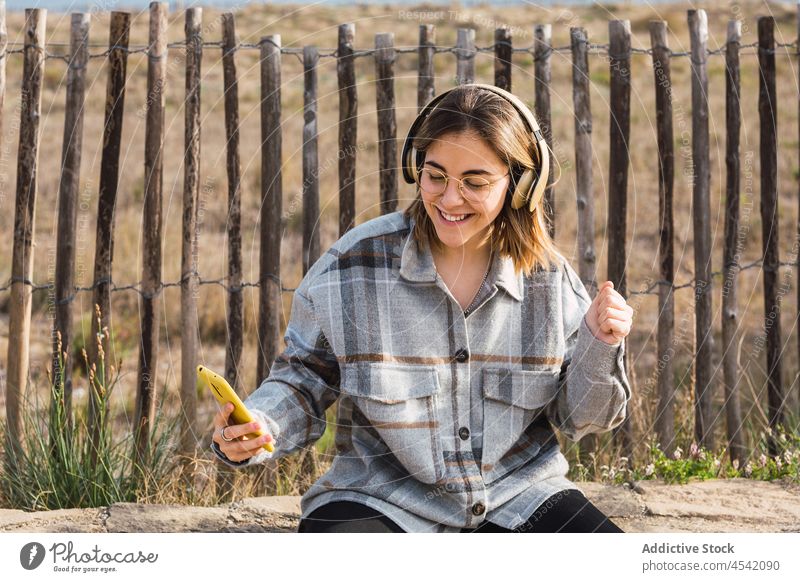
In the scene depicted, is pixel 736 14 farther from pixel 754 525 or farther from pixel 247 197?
pixel 247 197

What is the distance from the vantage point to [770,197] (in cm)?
450

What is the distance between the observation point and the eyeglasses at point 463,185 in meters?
2.69

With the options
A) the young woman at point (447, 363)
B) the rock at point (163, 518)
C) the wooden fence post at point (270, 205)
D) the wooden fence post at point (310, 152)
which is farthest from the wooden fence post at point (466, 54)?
the rock at point (163, 518)

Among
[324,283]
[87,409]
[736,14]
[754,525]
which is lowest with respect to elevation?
[754,525]

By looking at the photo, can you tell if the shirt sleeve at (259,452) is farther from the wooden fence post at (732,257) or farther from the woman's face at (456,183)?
the wooden fence post at (732,257)

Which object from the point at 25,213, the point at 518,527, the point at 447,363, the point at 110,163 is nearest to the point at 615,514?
the point at 518,527

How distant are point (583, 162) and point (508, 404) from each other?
1.82m

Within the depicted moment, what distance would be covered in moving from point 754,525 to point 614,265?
129cm

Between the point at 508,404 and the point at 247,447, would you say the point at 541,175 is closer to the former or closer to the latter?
the point at 508,404

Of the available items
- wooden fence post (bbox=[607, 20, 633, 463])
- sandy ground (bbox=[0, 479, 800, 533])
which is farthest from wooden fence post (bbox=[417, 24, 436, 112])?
sandy ground (bbox=[0, 479, 800, 533])

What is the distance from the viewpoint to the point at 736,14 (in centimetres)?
427

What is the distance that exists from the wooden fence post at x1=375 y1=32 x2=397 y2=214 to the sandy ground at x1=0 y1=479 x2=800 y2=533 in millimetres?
1378

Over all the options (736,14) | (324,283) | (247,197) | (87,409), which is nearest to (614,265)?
(736,14)

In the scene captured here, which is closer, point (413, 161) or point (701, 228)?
point (413, 161)
